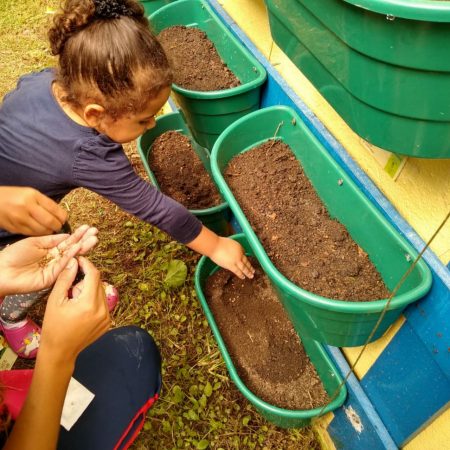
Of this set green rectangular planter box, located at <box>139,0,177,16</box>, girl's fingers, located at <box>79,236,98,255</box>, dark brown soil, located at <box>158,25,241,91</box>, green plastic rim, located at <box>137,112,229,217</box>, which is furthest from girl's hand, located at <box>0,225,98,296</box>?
green rectangular planter box, located at <box>139,0,177,16</box>

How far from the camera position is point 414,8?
462 mm

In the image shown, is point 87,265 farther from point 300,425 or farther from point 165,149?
point 165,149

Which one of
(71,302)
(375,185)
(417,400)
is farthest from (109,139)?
(417,400)

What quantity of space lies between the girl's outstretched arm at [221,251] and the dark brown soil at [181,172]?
55 cm

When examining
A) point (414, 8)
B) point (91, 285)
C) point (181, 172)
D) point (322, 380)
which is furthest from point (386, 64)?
point (181, 172)

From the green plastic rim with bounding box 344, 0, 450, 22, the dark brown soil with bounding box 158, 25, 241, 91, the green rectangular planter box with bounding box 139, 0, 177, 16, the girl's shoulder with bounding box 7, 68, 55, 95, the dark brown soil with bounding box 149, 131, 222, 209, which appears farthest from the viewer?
the green rectangular planter box with bounding box 139, 0, 177, 16

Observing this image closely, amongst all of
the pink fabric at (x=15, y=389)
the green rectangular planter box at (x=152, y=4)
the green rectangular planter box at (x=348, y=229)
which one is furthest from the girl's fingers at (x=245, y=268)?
the green rectangular planter box at (x=152, y=4)

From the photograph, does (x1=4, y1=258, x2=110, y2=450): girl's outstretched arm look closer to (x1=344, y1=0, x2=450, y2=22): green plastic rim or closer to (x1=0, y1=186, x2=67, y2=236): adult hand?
(x1=0, y1=186, x2=67, y2=236): adult hand

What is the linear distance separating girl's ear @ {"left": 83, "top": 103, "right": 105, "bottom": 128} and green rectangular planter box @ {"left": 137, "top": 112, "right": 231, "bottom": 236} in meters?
0.55

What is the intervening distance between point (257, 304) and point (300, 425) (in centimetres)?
41

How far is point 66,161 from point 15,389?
0.60 m

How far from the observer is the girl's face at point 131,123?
1.10 metres

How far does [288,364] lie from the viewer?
1.40 metres

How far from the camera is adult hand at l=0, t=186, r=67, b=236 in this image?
100cm
